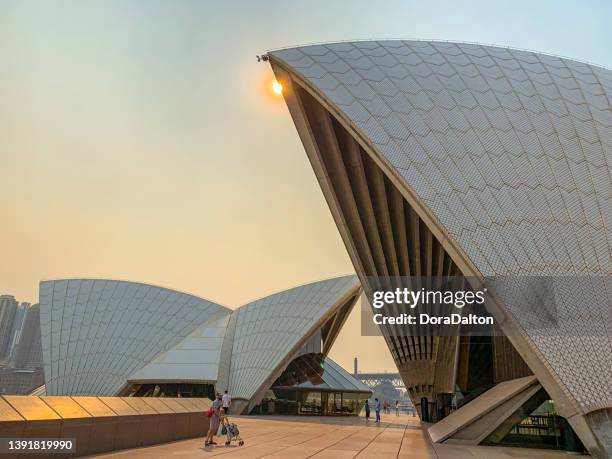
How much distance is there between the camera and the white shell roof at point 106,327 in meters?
29.3

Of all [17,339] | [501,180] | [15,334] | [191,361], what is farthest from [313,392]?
[15,334]

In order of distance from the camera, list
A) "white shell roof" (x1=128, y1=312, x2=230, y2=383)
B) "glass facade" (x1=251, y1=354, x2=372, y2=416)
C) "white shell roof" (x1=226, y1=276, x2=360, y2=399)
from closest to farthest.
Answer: "white shell roof" (x1=226, y1=276, x2=360, y2=399) < "white shell roof" (x1=128, y1=312, x2=230, y2=383) < "glass facade" (x1=251, y1=354, x2=372, y2=416)

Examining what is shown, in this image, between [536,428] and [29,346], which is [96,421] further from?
[29,346]

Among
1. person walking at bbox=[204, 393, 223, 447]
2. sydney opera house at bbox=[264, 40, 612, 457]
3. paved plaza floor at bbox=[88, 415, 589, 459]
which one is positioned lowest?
paved plaza floor at bbox=[88, 415, 589, 459]

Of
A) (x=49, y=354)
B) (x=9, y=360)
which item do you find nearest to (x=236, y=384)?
(x=49, y=354)

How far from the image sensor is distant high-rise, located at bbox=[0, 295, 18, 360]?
6000 centimetres

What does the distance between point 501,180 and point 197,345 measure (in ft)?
79.6

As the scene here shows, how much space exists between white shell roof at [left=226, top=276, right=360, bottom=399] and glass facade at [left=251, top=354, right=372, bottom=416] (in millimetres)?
1663

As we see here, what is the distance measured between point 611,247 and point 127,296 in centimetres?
3217

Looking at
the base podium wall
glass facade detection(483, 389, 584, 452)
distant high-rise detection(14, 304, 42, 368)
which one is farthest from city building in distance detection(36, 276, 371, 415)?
distant high-rise detection(14, 304, 42, 368)

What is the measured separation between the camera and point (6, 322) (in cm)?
6056

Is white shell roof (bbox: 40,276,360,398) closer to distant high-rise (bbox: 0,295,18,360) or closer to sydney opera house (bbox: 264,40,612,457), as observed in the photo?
sydney opera house (bbox: 264,40,612,457)

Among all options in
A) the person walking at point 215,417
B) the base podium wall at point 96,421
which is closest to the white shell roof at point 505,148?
the person walking at point 215,417

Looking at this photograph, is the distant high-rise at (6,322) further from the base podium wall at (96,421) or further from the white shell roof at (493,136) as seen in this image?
the white shell roof at (493,136)
